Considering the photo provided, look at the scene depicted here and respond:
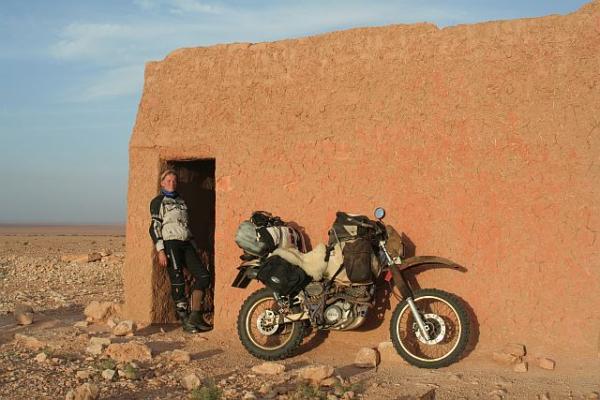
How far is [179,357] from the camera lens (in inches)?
202

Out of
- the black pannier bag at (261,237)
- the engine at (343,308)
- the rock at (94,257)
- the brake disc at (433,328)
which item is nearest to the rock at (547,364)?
the brake disc at (433,328)

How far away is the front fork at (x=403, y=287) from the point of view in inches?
191

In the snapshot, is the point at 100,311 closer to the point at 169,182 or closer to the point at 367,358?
the point at 169,182

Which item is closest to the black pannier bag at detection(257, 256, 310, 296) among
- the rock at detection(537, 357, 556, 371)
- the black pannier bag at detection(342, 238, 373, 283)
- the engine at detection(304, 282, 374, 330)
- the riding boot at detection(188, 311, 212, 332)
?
the engine at detection(304, 282, 374, 330)

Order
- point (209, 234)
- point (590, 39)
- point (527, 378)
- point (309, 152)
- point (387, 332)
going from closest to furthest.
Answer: point (527, 378), point (590, 39), point (387, 332), point (309, 152), point (209, 234)

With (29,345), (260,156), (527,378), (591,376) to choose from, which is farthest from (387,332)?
(29,345)

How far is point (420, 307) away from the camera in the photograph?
5.34m

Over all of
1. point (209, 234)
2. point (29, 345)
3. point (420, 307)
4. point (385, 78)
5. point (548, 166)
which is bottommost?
point (29, 345)

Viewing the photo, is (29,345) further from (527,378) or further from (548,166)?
(548,166)

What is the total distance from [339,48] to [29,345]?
383cm

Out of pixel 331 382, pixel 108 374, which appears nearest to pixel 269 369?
pixel 331 382

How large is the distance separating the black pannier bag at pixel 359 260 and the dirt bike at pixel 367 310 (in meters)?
0.09

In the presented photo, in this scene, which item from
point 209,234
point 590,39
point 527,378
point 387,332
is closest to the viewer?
point 527,378

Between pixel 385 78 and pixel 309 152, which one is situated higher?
pixel 385 78
